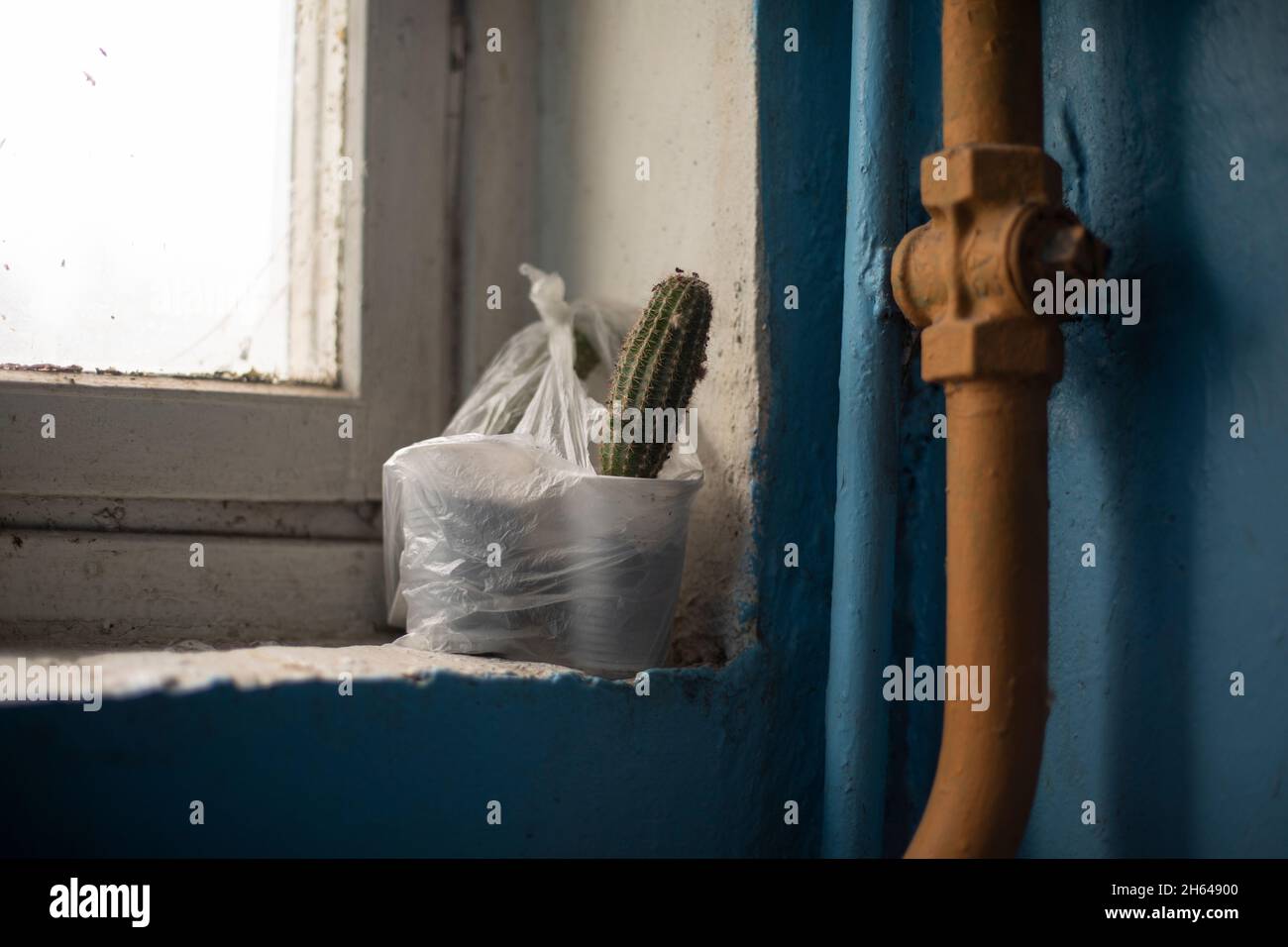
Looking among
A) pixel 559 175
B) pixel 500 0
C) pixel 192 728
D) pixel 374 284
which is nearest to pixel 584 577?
pixel 192 728

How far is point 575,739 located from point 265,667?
0.72 ft

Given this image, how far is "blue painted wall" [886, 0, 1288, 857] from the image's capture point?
0.65 meters

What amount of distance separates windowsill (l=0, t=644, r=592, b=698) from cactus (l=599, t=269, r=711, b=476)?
17 centimetres

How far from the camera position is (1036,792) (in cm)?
75

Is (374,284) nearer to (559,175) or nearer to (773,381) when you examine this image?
(559,175)

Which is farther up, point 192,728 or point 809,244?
point 809,244

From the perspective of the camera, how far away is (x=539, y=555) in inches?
33.0

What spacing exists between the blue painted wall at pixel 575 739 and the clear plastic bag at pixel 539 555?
0.19 feet

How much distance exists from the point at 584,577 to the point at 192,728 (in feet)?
0.98
